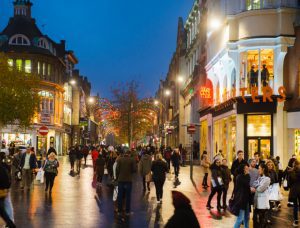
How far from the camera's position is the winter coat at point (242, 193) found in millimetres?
12078

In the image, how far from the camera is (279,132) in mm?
32312

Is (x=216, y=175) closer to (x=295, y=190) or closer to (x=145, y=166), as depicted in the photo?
(x=295, y=190)

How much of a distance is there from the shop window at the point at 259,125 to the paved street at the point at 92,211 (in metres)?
11.3

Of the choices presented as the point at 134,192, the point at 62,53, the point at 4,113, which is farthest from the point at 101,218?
the point at 62,53

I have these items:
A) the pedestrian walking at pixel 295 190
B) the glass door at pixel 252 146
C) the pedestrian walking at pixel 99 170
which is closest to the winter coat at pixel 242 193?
the pedestrian walking at pixel 295 190

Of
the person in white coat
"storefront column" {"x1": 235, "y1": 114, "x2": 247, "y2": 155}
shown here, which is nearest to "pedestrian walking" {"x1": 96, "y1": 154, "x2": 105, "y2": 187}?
"storefront column" {"x1": 235, "y1": 114, "x2": 247, "y2": 155}

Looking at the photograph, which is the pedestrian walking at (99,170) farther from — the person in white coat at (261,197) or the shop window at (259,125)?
the person in white coat at (261,197)

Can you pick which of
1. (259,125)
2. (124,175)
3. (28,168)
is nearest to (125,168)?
(124,175)

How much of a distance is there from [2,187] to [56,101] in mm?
63113

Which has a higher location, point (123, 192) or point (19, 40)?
point (19, 40)

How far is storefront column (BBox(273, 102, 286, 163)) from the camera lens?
32156mm

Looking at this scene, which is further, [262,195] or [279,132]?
[279,132]

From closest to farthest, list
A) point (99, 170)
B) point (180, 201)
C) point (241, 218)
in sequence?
point (180, 201) < point (241, 218) < point (99, 170)

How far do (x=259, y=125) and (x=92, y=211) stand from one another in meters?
19.3
